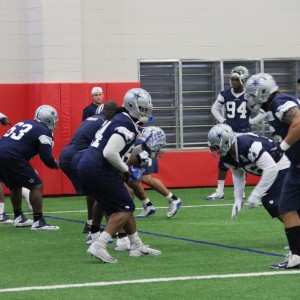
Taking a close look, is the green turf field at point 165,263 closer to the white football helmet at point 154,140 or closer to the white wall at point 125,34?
the white football helmet at point 154,140

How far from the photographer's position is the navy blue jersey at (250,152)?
955 cm

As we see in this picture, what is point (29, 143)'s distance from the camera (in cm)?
1322

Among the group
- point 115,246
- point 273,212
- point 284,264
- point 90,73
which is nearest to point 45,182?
point 90,73

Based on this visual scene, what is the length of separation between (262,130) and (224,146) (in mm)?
11202

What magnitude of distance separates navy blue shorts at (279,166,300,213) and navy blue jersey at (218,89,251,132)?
7.59 meters

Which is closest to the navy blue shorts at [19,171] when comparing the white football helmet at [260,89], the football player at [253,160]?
the football player at [253,160]

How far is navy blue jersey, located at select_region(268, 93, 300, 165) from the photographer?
9023 mm

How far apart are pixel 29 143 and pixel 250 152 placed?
175 inches

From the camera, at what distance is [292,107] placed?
8992 mm

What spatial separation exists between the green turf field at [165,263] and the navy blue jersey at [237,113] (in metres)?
2.32

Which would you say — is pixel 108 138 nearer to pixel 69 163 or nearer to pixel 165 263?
pixel 165 263

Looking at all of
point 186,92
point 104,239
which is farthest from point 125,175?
point 186,92

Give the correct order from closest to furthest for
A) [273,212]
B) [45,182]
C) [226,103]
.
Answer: [273,212] < [226,103] < [45,182]

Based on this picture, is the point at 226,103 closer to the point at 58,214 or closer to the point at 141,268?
the point at 58,214
